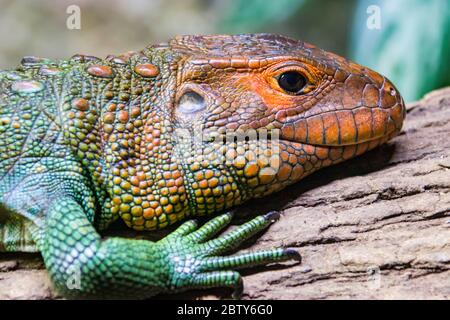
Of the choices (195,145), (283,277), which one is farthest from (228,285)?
(195,145)

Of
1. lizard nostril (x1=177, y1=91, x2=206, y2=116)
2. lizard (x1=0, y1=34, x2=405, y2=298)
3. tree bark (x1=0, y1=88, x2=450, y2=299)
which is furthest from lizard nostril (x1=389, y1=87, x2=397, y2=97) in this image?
lizard nostril (x1=177, y1=91, x2=206, y2=116)

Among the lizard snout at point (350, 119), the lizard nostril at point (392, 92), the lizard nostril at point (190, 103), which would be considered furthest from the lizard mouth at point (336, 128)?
the lizard nostril at point (190, 103)

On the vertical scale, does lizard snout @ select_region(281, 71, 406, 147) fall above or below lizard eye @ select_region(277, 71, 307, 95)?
below

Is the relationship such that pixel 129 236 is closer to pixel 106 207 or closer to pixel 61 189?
pixel 106 207

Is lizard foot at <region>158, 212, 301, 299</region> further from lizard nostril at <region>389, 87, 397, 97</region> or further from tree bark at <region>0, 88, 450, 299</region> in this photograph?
lizard nostril at <region>389, 87, 397, 97</region>

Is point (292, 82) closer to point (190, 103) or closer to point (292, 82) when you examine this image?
point (292, 82)

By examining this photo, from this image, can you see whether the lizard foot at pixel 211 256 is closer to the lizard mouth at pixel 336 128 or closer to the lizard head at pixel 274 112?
the lizard head at pixel 274 112
